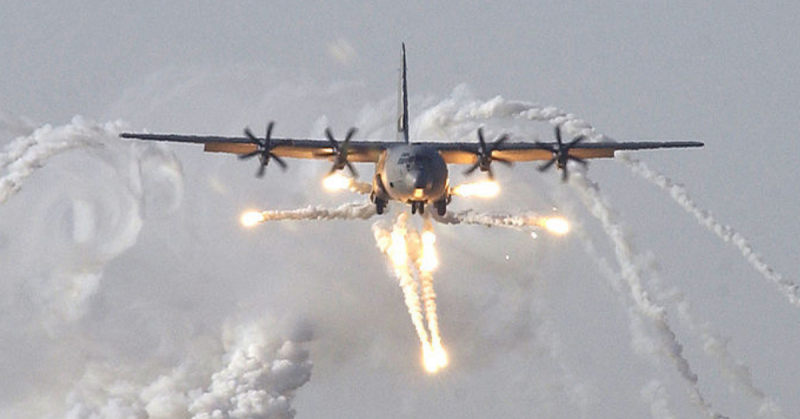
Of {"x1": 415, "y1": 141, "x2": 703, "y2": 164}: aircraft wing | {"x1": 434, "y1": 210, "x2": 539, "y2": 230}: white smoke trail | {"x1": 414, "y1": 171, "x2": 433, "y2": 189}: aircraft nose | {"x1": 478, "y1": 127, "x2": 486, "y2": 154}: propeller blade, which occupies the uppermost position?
{"x1": 415, "y1": 141, "x2": 703, "y2": 164}: aircraft wing

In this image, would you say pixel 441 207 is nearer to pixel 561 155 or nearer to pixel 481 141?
pixel 481 141

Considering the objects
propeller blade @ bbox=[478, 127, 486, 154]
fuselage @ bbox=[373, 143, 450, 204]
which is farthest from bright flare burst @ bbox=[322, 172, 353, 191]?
propeller blade @ bbox=[478, 127, 486, 154]

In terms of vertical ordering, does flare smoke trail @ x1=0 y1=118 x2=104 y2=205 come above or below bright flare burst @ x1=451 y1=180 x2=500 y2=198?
above

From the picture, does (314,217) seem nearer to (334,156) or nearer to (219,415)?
(334,156)

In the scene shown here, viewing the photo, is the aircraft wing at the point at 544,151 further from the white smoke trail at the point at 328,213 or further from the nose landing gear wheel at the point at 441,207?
the white smoke trail at the point at 328,213

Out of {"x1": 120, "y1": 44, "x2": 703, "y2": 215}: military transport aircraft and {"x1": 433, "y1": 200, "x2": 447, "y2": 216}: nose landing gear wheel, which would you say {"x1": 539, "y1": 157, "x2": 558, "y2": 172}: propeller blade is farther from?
{"x1": 433, "y1": 200, "x2": 447, "y2": 216}: nose landing gear wheel

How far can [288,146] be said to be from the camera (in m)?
79.0

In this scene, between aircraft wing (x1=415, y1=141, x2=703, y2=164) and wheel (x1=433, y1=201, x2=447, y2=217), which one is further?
aircraft wing (x1=415, y1=141, x2=703, y2=164)

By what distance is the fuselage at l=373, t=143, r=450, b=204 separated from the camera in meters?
71.6

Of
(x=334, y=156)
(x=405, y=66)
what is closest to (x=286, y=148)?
(x=334, y=156)

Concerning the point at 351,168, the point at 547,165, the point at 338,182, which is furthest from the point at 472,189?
the point at 338,182

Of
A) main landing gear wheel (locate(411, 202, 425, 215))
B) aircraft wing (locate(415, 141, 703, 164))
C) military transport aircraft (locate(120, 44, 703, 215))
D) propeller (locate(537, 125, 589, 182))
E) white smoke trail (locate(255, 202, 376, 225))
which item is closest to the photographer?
military transport aircraft (locate(120, 44, 703, 215))

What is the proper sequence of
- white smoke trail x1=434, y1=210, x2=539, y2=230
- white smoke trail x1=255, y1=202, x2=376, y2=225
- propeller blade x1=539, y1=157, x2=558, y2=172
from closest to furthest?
propeller blade x1=539, y1=157, x2=558, y2=172 → white smoke trail x1=255, y1=202, x2=376, y2=225 → white smoke trail x1=434, y1=210, x2=539, y2=230

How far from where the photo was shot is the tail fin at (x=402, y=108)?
8562 cm
